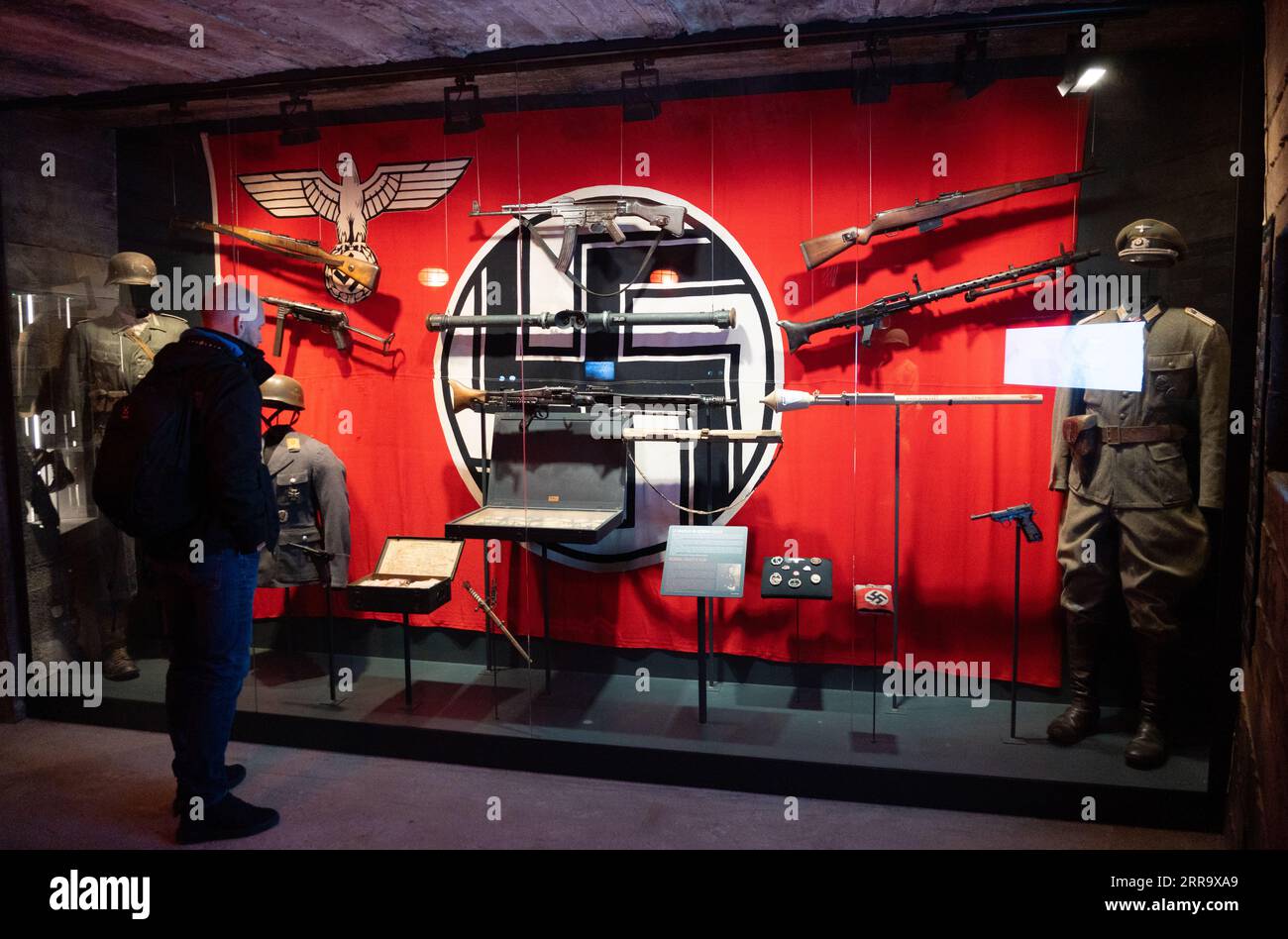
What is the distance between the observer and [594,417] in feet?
13.5

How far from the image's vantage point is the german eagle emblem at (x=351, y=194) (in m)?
4.21

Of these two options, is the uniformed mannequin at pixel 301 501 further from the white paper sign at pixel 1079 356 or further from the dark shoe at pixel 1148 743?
the dark shoe at pixel 1148 743

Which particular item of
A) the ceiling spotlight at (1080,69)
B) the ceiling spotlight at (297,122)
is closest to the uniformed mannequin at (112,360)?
the ceiling spotlight at (297,122)

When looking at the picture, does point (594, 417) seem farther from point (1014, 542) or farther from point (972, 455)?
point (1014, 542)

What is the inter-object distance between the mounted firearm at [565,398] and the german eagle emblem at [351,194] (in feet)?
3.05

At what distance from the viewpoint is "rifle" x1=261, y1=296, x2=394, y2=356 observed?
14.3 feet

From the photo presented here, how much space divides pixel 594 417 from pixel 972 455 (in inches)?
69.6

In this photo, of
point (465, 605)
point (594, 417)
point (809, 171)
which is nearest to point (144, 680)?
point (465, 605)

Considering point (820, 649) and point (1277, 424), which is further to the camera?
point (820, 649)

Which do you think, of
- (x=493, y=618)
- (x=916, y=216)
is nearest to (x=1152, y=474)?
(x=916, y=216)

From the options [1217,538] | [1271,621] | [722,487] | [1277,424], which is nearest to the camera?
[1271,621]

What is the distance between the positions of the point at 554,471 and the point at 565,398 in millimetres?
365

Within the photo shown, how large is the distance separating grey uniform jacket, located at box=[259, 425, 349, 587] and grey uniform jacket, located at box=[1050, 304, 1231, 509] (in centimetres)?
348
